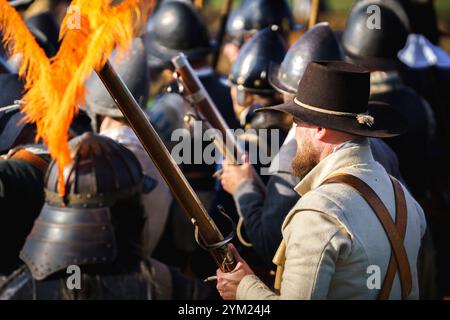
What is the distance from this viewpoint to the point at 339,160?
3.24m

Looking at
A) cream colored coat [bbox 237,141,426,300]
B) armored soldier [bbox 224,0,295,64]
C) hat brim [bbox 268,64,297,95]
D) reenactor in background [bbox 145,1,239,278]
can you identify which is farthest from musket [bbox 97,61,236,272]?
armored soldier [bbox 224,0,295,64]

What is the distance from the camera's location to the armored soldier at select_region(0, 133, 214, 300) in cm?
333

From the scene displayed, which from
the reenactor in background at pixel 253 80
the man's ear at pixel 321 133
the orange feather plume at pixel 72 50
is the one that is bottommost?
the reenactor in background at pixel 253 80

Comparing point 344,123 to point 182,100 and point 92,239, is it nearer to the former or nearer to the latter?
point 92,239

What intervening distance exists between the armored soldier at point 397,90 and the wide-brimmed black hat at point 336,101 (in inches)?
102

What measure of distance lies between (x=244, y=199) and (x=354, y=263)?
5.20 ft

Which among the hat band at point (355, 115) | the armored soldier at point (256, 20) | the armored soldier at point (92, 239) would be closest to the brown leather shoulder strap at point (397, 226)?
the hat band at point (355, 115)

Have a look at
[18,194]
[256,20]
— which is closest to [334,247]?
[18,194]

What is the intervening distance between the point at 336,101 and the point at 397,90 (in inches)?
118

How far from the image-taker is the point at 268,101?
5.71 m

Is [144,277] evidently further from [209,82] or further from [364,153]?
[209,82]

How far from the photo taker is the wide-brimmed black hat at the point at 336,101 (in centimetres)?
326

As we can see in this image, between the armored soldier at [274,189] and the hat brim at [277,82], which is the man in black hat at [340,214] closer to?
the armored soldier at [274,189]
